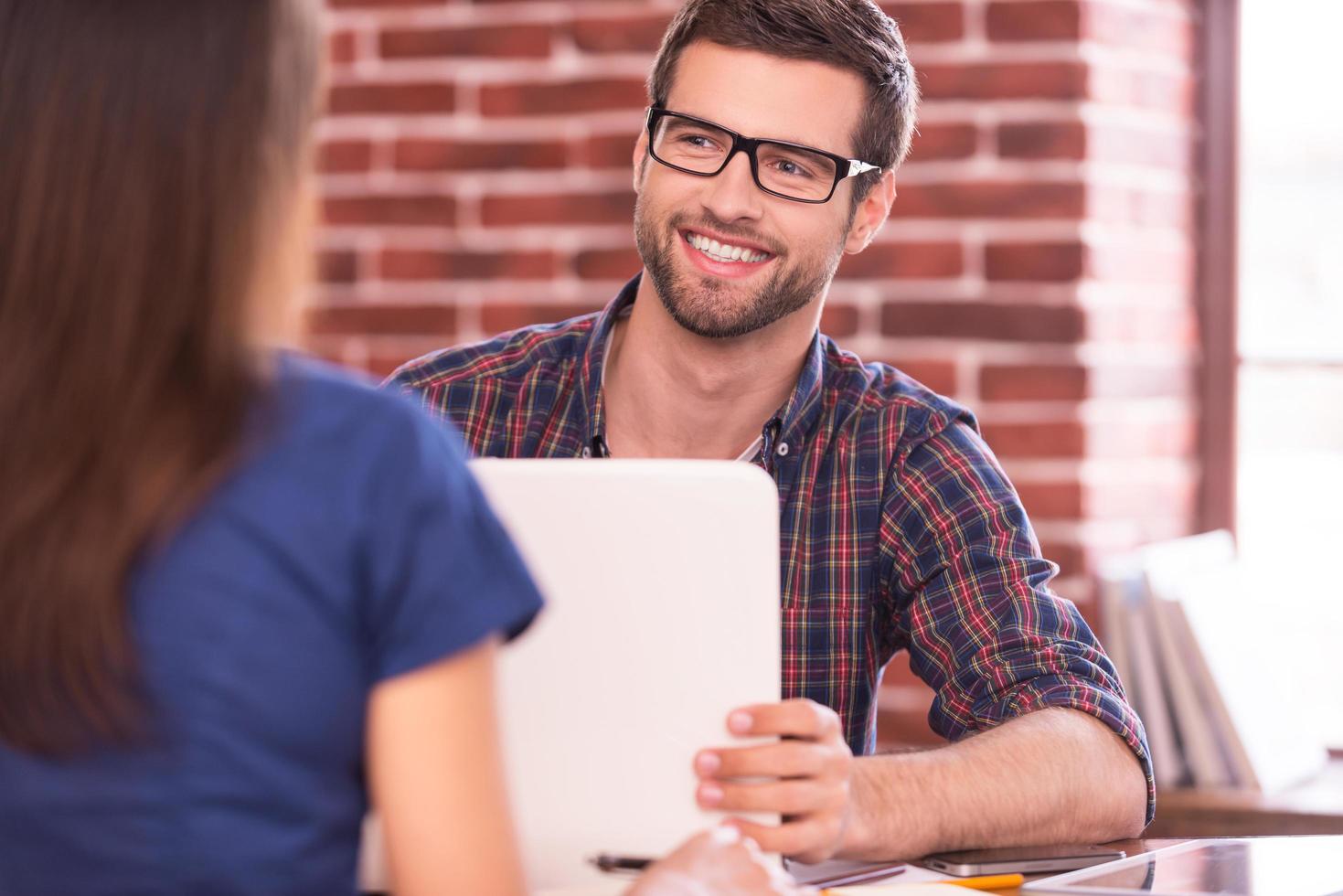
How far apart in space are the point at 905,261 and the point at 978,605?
2.43ft

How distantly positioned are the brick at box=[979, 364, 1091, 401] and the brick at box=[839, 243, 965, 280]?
5.9 inches

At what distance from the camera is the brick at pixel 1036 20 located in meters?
1.99

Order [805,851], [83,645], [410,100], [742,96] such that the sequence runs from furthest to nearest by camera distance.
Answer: [410,100]
[742,96]
[805,851]
[83,645]

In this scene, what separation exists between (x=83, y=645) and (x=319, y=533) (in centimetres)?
11

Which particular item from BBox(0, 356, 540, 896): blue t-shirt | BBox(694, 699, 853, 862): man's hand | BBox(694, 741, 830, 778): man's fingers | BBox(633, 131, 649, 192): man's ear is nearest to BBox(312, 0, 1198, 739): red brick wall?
BBox(633, 131, 649, 192): man's ear

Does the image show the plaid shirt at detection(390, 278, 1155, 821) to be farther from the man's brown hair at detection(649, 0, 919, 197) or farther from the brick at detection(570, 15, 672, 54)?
the brick at detection(570, 15, 672, 54)

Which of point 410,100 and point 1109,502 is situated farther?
point 410,100

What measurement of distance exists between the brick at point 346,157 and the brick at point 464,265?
139 millimetres

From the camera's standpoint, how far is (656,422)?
1646mm

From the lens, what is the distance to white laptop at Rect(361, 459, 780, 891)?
93cm

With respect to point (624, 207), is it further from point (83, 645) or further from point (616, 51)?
point (83, 645)

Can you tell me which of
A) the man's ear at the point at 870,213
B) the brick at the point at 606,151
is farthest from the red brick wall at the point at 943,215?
the man's ear at the point at 870,213

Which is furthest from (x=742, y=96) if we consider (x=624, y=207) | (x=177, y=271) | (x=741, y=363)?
(x=177, y=271)

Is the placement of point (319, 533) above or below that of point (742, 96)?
below
